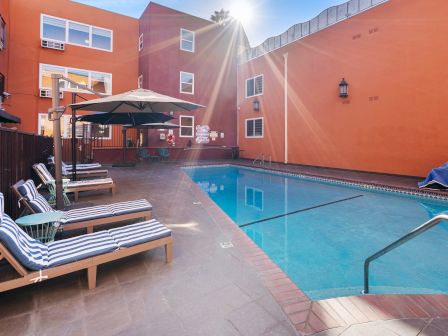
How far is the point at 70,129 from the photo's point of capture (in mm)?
14297

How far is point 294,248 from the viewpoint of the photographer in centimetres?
429

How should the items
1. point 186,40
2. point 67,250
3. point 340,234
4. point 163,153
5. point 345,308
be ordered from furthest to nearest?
1. point 186,40
2. point 163,153
3. point 340,234
4. point 67,250
5. point 345,308

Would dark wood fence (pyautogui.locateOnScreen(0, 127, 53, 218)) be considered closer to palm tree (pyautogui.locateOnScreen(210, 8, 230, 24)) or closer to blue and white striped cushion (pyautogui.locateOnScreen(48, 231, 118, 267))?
blue and white striped cushion (pyautogui.locateOnScreen(48, 231, 118, 267))

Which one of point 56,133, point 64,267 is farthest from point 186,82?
point 64,267

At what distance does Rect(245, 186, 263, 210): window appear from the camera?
689 centimetres

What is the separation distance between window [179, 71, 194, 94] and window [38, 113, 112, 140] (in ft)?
17.4

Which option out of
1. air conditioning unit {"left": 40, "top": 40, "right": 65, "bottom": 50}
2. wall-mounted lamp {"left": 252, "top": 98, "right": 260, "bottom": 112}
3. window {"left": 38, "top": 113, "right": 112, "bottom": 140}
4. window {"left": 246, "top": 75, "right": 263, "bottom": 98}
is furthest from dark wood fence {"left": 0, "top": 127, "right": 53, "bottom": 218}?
window {"left": 246, "top": 75, "right": 263, "bottom": 98}

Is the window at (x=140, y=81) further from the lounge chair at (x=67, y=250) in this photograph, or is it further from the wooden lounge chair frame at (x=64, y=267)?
the wooden lounge chair frame at (x=64, y=267)

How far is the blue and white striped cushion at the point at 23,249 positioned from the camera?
2018 mm

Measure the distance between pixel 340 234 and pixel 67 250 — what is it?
4407 millimetres

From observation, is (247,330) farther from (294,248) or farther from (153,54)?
(153,54)

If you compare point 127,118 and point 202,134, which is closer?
point 127,118

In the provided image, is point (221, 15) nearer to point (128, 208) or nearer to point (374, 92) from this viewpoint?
point (374, 92)

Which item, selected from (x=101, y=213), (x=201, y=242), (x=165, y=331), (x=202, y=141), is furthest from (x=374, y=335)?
(x=202, y=141)
